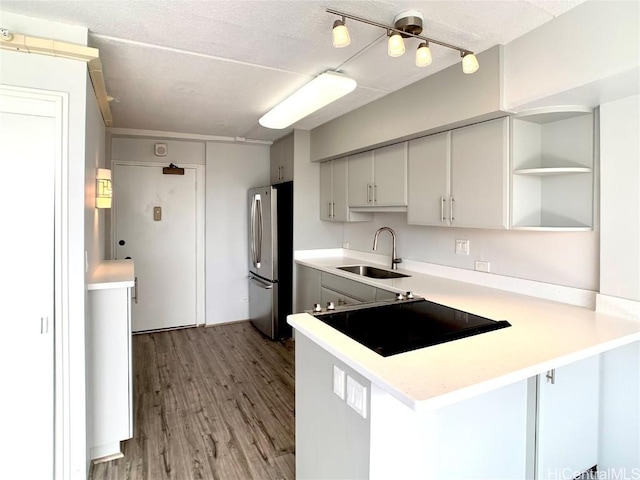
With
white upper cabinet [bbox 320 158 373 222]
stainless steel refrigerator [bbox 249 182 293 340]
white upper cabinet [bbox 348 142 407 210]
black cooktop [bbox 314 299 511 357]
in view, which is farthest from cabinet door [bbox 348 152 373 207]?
black cooktop [bbox 314 299 511 357]

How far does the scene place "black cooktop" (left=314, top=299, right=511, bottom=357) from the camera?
1390 mm

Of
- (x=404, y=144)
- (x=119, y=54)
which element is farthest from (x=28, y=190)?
(x=404, y=144)

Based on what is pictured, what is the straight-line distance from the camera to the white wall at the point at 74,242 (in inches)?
69.8

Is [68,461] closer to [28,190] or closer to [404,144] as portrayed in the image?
[28,190]

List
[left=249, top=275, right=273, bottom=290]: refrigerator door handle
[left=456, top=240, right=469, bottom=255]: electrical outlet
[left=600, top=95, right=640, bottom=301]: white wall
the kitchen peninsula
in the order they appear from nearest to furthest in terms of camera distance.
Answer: the kitchen peninsula < [left=600, top=95, right=640, bottom=301]: white wall < [left=456, top=240, right=469, bottom=255]: electrical outlet < [left=249, top=275, right=273, bottom=290]: refrigerator door handle

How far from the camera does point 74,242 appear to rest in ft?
5.87

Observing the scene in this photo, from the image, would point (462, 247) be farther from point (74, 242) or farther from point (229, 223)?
point (229, 223)

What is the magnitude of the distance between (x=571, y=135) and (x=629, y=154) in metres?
0.40

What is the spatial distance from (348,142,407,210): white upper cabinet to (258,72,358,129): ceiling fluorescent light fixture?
27.8 inches

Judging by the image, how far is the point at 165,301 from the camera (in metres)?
4.44

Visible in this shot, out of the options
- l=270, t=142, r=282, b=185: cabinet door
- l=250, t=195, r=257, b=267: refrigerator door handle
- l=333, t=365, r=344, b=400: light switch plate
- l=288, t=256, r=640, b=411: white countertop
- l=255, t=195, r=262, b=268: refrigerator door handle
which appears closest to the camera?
l=288, t=256, r=640, b=411: white countertop

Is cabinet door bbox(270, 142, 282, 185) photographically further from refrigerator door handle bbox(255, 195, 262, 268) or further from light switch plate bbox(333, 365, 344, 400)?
light switch plate bbox(333, 365, 344, 400)

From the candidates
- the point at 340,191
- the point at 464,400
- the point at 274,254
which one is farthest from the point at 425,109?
the point at 274,254

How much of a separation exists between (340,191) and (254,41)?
196cm
